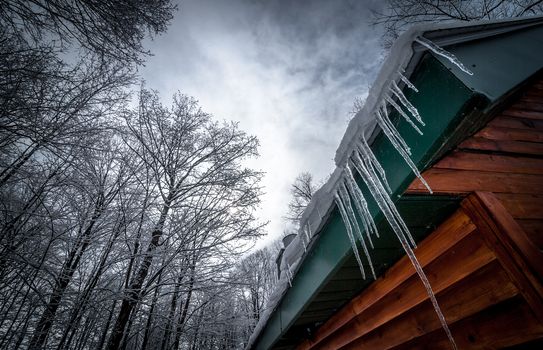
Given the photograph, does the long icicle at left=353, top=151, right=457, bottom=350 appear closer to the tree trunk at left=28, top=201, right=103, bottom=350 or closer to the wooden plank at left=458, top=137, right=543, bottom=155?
the wooden plank at left=458, top=137, right=543, bottom=155

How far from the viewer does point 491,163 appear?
1.44 metres

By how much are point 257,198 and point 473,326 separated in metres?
5.33

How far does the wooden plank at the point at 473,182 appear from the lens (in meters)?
1.16

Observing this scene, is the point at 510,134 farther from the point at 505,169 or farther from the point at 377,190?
the point at 377,190

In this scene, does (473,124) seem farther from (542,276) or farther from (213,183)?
(213,183)

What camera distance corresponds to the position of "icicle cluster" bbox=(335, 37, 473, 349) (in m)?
1.00

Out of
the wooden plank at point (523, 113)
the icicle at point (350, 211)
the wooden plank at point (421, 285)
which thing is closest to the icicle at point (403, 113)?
the icicle at point (350, 211)

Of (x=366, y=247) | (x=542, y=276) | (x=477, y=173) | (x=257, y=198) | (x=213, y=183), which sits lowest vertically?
(x=542, y=276)

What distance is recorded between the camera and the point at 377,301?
1887mm

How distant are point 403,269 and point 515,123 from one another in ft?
4.77

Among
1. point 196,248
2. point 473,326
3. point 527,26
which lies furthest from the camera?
point 196,248

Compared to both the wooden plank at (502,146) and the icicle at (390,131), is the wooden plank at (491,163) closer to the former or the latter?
the wooden plank at (502,146)

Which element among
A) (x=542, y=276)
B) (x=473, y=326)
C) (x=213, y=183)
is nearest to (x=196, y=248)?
(x=213, y=183)

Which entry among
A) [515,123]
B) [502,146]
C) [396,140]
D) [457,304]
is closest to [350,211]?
[396,140]
